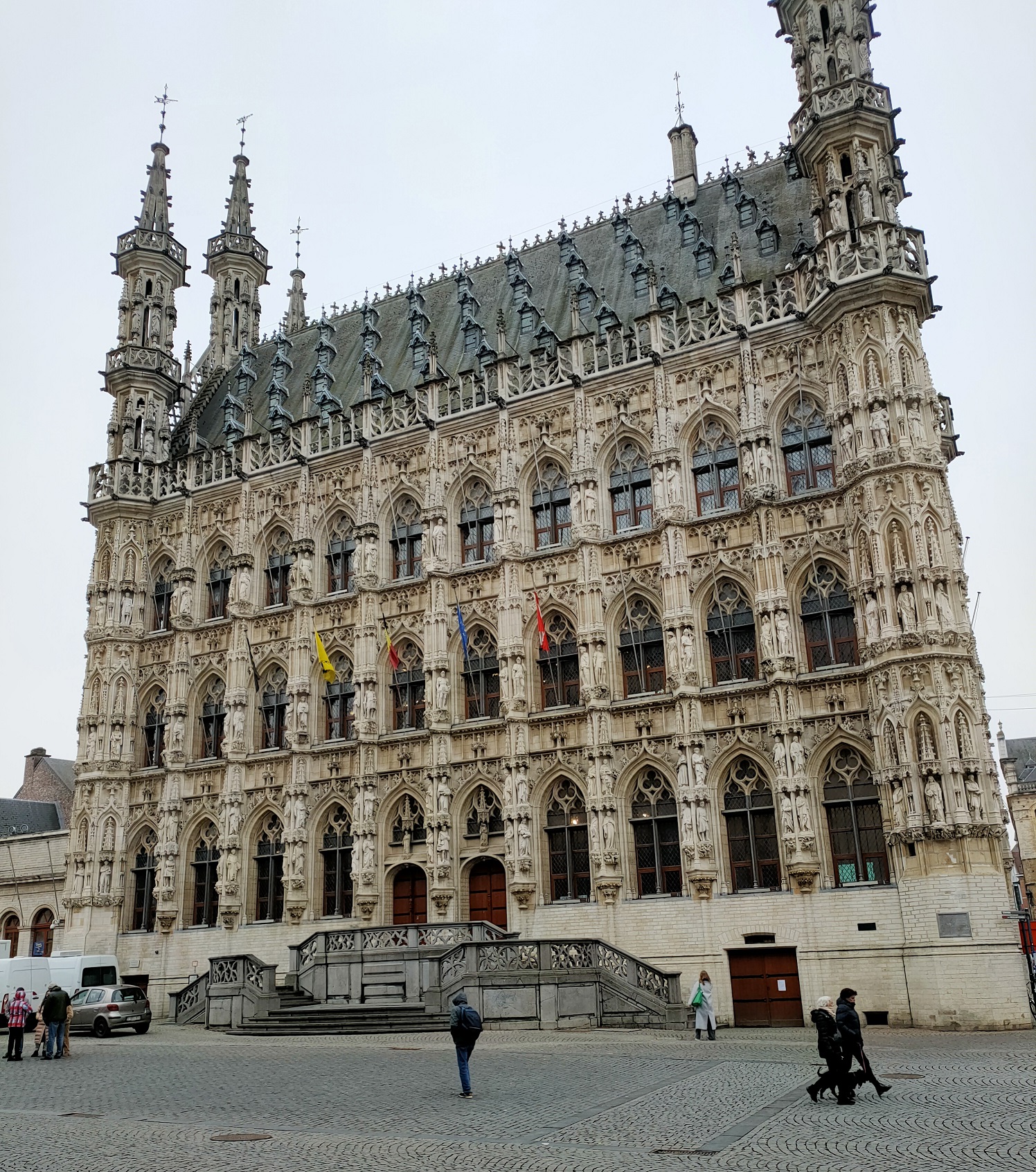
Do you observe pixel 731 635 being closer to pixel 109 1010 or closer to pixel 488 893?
pixel 488 893

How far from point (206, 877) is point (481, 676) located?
11726 millimetres

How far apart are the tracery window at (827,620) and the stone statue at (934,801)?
3.97m

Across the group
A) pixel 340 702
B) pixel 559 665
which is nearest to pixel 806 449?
pixel 559 665

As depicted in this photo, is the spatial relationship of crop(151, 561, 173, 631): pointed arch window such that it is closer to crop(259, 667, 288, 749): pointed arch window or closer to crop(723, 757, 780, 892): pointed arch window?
crop(259, 667, 288, 749): pointed arch window

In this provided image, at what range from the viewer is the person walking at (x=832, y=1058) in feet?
45.3

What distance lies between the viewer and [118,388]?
141 feet

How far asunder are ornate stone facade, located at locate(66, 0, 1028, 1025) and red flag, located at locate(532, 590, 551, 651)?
1.69 feet

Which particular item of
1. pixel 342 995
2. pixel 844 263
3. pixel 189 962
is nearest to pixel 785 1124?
pixel 342 995

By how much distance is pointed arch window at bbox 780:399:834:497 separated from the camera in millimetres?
30094

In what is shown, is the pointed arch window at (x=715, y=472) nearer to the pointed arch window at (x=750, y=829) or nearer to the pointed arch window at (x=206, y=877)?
the pointed arch window at (x=750, y=829)

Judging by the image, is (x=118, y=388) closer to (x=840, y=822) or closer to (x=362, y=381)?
(x=362, y=381)

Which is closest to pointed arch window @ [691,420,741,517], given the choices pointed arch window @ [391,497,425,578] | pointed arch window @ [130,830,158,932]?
pointed arch window @ [391,497,425,578]

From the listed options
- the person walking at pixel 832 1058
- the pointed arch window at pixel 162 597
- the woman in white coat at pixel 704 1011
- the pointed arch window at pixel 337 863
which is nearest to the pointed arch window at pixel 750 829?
the woman in white coat at pixel 704 1011

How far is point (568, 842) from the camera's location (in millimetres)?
30375
